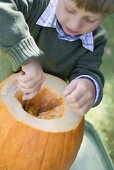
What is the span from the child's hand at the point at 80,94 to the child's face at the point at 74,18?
0.46 ft

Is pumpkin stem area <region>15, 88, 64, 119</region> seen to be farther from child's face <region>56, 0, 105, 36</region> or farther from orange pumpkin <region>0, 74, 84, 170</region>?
child's face <region>56, 0, 105, 36</region>

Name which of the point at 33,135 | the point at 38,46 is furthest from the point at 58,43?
the point at 33,135

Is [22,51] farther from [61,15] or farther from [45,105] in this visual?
[45,105]

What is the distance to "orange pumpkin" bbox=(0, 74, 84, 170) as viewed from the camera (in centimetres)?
128

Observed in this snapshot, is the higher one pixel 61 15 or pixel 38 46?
pixel 61 15

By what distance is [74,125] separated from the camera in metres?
1.34

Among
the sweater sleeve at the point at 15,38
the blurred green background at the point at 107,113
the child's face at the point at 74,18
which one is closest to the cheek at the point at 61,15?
the child's face at the point at 74,18

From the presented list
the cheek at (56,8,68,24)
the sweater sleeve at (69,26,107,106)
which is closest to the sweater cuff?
the cheek at (56,8,68,24)

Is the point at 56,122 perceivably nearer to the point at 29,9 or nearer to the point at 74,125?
the point at 74,125

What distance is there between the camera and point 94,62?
1.41 meters

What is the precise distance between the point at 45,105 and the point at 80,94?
0.63 ft

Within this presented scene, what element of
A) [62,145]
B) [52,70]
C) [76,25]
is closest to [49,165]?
[62,145]

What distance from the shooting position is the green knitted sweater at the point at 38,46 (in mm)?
1195

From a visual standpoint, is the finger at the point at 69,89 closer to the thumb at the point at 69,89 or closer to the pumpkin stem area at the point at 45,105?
the thumb at the point at 69,89
